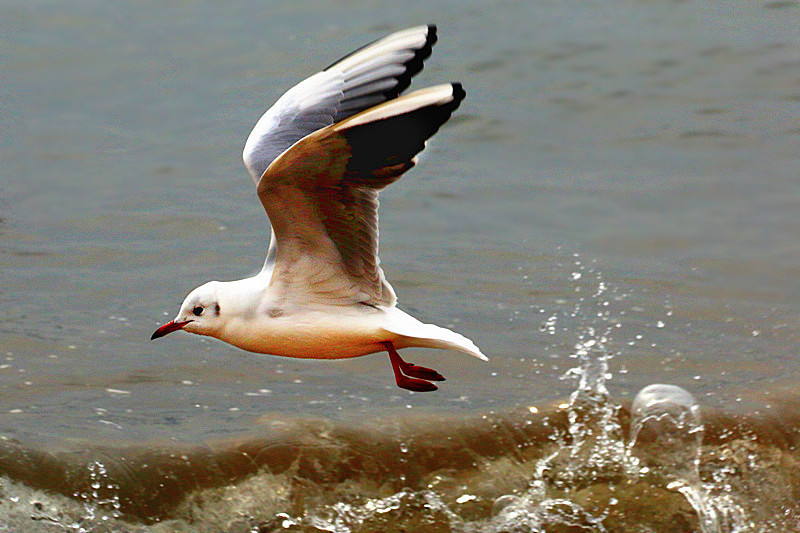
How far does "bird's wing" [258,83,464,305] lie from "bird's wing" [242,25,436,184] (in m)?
0.49

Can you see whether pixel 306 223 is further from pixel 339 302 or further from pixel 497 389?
pixel 497 389

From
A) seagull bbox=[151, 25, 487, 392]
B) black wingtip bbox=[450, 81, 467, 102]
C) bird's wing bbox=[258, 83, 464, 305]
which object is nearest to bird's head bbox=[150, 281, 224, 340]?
seagull bbox=[151, 25, 487, 392]

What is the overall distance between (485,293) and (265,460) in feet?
8.69

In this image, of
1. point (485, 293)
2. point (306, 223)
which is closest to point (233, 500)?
point (306, 223)

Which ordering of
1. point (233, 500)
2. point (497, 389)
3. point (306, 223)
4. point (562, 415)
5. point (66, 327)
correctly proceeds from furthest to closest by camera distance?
point (66, 327) → point (497, 389) → point (562, 415) → point (233, 500) → point (306, 223)

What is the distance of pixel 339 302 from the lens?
15.2ft

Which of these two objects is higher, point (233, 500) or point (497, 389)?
point (497, 389)

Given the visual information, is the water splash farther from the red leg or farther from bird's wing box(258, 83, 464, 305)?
bird's wing box(258, 83, 464, 305)

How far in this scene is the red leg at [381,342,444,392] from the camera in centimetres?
463

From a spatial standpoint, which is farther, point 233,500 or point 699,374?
point 699,374

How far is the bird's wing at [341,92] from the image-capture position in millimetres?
4445

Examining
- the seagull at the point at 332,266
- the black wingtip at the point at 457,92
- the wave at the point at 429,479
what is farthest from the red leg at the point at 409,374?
the black wingtip at the point at 457,92

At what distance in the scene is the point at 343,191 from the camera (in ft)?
14.0

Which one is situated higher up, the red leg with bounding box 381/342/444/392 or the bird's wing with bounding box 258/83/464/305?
the bird's wing with bounding box 258/83/464/305
